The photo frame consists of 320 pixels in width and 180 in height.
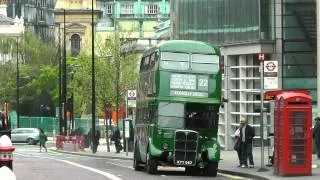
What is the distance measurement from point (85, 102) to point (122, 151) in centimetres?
2591

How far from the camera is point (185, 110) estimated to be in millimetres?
29344

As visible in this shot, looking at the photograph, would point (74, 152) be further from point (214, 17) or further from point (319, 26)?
point (319, 26)

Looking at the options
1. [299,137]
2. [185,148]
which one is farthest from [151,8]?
[299,137]

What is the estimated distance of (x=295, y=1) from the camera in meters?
45.4

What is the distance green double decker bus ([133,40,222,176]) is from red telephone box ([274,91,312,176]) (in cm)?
325

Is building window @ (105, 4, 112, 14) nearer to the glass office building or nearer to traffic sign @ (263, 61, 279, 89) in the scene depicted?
the glass office building

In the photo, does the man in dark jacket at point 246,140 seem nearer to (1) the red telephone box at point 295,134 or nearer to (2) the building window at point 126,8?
(1) the red telephone box at point 295,134

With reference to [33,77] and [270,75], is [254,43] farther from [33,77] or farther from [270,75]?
[33,77]

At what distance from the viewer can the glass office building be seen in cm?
4538

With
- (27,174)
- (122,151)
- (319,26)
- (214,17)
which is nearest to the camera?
(27,174)

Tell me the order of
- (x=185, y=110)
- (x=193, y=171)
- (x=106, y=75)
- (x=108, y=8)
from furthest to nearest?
(x=108, y=8), (x=106, y=75), (x=193, y=171), (x=185, y=110)

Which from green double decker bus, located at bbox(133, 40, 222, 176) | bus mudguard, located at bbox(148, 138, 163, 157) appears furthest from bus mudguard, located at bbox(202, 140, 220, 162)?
bus mudguard, located at bbox(148, 138, 163, 157)

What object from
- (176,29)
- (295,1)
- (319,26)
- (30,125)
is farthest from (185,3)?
(30,125)

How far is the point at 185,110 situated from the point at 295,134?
14.7ft
